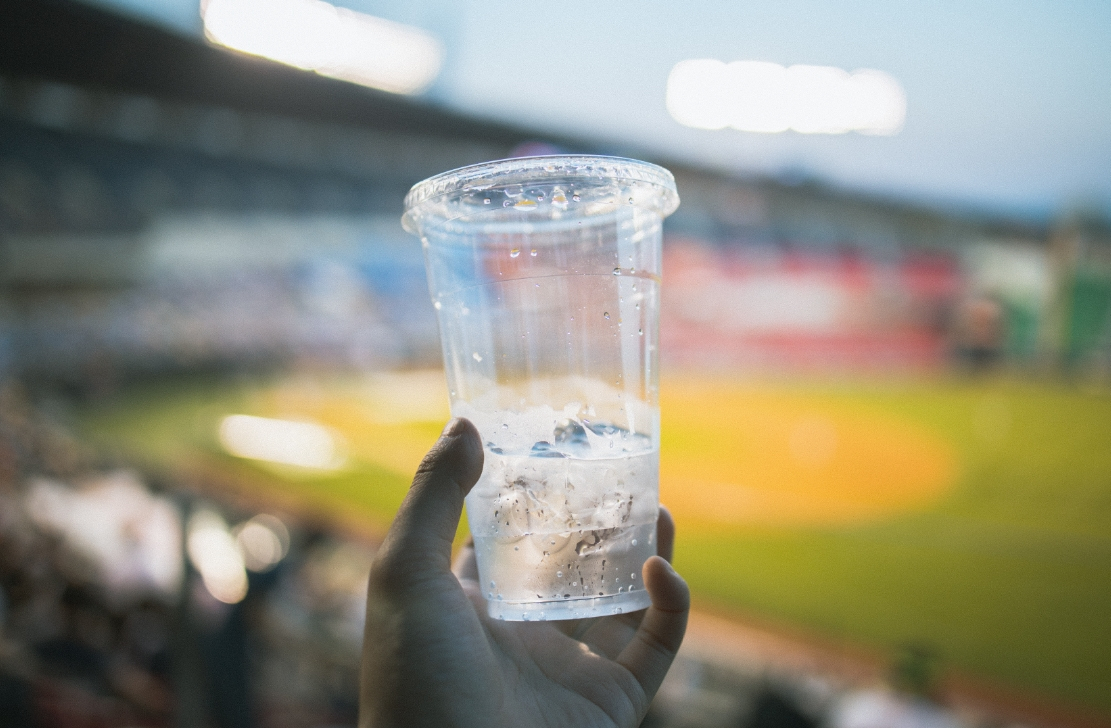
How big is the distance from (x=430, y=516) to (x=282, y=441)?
9.39m

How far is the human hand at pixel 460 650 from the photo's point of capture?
28.3 inches

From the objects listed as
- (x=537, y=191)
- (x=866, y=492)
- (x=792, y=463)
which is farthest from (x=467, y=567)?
(x=792, y=463)

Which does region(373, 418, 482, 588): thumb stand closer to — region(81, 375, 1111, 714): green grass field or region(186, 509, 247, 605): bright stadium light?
region(186, 509, 247, 605): bright stadium light

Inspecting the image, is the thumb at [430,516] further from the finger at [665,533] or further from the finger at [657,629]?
the finger at [665,533]

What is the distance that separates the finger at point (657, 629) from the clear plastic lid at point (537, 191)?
444mm

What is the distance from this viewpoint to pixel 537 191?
87 centimetres

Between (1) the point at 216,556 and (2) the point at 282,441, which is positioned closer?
(1) the point at 216,556

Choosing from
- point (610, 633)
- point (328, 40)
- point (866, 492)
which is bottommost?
point (866, 492)

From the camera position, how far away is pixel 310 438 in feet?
31.6

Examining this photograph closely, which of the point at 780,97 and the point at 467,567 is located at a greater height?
the point at 780,97

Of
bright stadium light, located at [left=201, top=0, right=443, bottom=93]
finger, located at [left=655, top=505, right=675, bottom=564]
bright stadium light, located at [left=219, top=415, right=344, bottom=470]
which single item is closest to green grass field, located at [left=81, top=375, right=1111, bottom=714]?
bright stadium light, located at [left=219, top=415, right=344, bottom=470]

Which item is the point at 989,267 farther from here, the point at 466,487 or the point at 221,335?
the point at 221,335

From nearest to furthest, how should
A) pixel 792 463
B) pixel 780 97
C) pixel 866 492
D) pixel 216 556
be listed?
pixel 216 556, pixel 780 97, pixel 866 492, pixel 792 463

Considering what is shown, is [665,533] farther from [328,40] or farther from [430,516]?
[328,40]
